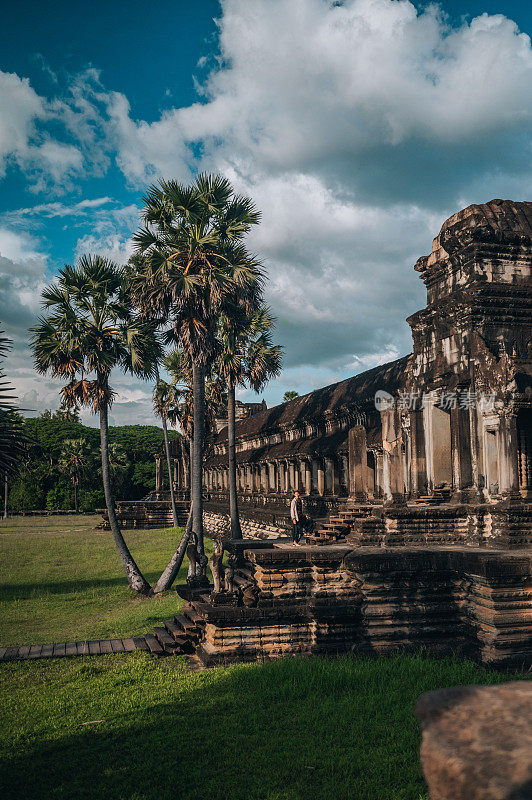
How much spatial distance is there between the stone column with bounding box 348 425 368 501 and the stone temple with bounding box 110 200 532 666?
0.03 m

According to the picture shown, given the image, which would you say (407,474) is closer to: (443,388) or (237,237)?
(443,388)

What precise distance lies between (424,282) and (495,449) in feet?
14.5

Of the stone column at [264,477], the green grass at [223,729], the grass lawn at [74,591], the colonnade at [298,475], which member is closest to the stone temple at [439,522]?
the green grass at [223,729]

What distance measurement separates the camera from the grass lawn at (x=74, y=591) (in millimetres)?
12281

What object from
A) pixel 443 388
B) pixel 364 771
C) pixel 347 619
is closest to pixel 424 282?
pixel 443 388

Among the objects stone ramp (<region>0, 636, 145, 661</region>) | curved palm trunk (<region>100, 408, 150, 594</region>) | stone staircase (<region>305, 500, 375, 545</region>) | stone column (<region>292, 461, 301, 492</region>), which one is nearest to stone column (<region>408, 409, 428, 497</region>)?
stone staircase (<region>305, 500, 375, 545</region>)

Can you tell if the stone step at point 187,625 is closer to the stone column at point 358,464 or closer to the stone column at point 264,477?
the stone column at point 358,464

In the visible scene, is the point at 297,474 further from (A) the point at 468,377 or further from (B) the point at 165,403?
(A) the point at 468,377

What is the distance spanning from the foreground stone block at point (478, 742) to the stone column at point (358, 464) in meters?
10.7

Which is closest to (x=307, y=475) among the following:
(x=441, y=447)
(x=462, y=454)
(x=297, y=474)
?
(x=297, y=474)

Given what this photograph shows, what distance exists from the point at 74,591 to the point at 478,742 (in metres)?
16.3

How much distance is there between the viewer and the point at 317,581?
925cm

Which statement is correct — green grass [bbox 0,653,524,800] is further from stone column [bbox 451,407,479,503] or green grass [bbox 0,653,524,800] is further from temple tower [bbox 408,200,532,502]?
temple tower [bbox 408,200,532,502]

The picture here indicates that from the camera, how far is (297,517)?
42.2 ft
